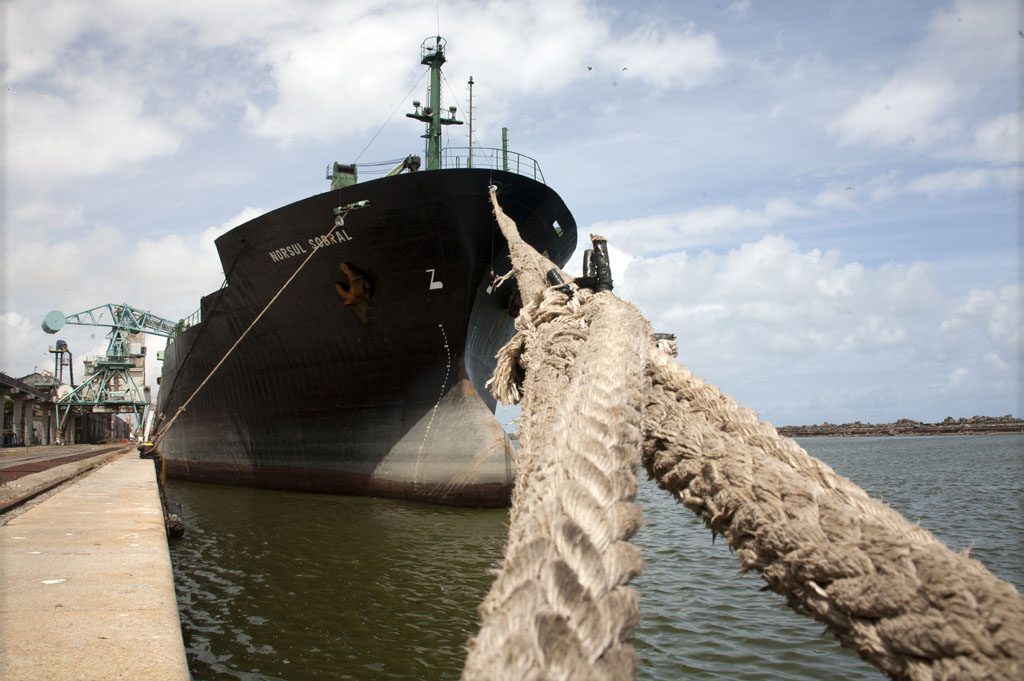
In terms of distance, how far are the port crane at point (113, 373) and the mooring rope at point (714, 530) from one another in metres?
48.0

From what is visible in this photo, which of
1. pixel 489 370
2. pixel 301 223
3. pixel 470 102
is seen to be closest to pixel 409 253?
pixel 301 223

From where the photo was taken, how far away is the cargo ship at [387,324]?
12.4 meters

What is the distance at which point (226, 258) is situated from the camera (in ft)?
49.5

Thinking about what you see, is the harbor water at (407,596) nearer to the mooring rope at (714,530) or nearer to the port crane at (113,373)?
the mooring rope at (714,530)

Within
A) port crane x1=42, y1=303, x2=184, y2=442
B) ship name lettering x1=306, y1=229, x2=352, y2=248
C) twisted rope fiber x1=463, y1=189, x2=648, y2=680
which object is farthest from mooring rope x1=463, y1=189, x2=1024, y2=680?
port crane x1=42, y1=303, x2=184, y2=442

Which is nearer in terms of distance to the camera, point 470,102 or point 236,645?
point 236,645

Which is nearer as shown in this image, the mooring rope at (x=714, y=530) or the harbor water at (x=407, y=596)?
the mooring rope at (x=714, y=530)

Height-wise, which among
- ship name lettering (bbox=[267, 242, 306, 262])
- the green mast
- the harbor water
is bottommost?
the harbor water

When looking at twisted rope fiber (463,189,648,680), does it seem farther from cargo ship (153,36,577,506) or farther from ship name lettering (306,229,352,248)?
ship name lettering (306,229,352,248)

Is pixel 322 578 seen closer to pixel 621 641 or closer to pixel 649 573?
pixel 649 573

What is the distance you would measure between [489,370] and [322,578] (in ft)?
26.5

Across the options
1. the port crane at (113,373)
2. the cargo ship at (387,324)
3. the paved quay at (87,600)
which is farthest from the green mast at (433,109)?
the port crane at (113,373)

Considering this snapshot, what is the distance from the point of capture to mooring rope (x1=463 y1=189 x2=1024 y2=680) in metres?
1.04

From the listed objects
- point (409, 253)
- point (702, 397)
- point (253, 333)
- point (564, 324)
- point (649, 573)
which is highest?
point (409, 253)
